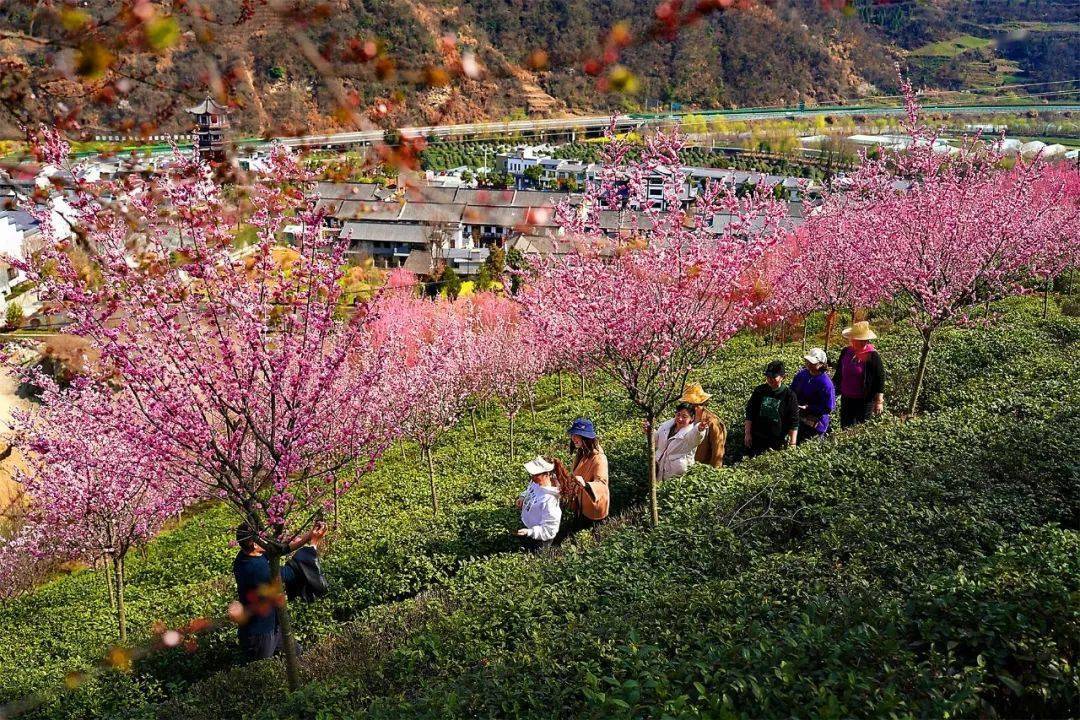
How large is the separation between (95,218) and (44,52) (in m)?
0.93

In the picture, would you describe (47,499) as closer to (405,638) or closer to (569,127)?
(405,638)

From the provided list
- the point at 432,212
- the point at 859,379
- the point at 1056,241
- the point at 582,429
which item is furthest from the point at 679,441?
the point at 432,212

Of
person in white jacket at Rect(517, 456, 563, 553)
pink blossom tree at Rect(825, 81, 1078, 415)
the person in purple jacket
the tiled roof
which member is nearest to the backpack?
person in white jacket at Rect(517, 456, 563, 553)

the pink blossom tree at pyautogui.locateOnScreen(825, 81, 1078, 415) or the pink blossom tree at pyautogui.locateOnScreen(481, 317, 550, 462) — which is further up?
the pink blossom tree at pyautogui.locateOnScreen(825, 81, 1078, 415)

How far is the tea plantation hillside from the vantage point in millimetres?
3627

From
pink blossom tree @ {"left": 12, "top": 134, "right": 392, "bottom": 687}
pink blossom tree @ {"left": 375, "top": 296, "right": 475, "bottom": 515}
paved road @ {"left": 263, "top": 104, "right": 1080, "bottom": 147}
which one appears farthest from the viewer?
paved road @ {"left": 263, "top": 104, "right": 1080, "bottom": 147}

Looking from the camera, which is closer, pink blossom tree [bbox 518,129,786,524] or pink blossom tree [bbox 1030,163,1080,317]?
pink blossom tree [bbox 518,129,786,524]

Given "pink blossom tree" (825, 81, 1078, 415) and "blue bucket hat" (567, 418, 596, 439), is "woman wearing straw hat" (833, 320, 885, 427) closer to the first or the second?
"pink blossom tree" (825, 81, 1078, 415)

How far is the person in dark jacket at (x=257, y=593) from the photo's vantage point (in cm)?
591

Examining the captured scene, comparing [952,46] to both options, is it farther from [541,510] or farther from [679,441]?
[541,510]

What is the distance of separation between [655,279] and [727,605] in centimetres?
322

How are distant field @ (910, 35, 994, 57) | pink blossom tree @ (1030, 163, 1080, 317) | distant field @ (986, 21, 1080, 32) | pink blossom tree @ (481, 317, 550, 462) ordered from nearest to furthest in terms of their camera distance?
pink blossom tree @ (1030, 163, 1080, 317)
pink blossom tree @ (481, 317, 550, 462)
distant field @ (986, 21, 1080, 32)
distant field @ (910, 35, 994, 57)

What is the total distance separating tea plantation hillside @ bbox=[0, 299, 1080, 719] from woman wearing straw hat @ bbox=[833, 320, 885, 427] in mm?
315

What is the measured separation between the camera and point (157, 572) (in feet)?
39.9
